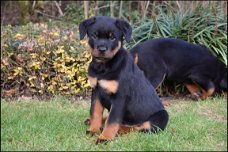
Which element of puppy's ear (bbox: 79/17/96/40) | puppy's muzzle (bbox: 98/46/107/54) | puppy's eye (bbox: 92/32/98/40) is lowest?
puppy's muzzle (bbox: 98/46/107/54)

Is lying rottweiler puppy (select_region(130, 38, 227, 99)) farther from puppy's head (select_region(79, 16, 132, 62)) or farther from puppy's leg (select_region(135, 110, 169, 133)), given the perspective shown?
puppy's head (select_region(79, 16, 132, 62))

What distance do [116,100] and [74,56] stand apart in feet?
9.49

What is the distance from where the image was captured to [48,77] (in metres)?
7.82

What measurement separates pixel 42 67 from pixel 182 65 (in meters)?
2.36

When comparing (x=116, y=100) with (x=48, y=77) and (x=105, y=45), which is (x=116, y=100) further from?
(x=48, y=77)

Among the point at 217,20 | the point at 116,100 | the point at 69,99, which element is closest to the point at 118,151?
the point at 116,100

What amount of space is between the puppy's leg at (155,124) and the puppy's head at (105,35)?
90 centimetres

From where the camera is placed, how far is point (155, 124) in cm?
550

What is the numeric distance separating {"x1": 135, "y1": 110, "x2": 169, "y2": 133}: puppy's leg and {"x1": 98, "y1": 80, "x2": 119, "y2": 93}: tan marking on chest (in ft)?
1.99

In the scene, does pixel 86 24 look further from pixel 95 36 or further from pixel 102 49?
pixel 102 49

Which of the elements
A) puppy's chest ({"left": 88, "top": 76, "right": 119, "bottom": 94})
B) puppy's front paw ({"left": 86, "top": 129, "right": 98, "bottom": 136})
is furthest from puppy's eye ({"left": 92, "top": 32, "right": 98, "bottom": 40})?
puppy's front paw ({"left": 86, "top": 129, "right": 98, "bottom": 136})

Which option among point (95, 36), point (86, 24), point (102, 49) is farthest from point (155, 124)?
point (86, 24)

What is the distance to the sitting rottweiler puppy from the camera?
5121 millimetres

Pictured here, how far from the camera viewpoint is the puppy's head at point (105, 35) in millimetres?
5086
